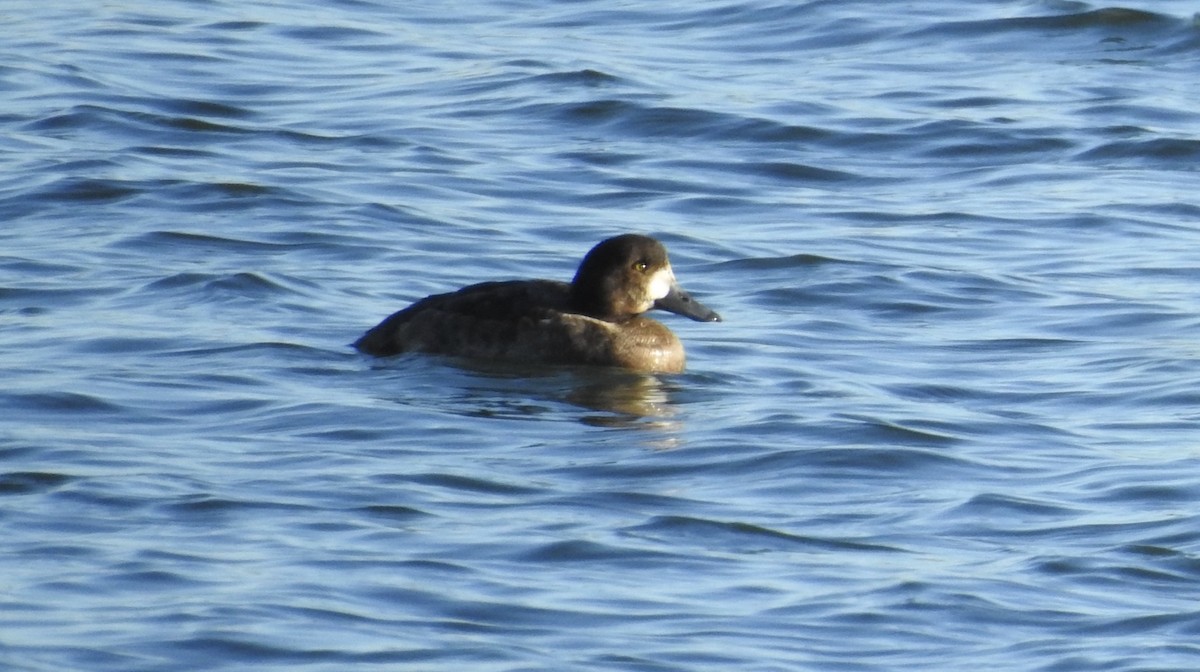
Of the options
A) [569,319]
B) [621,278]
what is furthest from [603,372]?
[621,278]

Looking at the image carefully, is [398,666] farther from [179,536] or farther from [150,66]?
[150,66]

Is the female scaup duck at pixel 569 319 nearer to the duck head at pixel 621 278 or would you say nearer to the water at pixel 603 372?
the duck head at pixel 621 278

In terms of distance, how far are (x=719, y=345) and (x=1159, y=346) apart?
1814 millimetres

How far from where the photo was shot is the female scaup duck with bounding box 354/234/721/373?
34.4 ft

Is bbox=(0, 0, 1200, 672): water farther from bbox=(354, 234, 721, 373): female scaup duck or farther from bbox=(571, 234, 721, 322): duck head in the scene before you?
bbox=(571, 234, 721, 322): duck head

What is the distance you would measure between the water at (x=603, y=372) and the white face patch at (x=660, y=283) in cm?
30

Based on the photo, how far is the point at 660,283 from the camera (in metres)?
10.9

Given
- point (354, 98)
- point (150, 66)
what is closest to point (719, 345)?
point (354, 98)

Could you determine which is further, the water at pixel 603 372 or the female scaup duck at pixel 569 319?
the female scaup duck at pixel 569 319

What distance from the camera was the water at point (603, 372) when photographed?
270 inches

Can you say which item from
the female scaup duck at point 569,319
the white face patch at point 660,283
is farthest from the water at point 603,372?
the white face patch at point 660,283

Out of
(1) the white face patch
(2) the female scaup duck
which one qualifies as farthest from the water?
(1) the white face patch

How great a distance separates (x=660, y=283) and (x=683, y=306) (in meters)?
0.14

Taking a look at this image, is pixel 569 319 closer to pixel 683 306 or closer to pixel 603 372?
pixel 603 372
